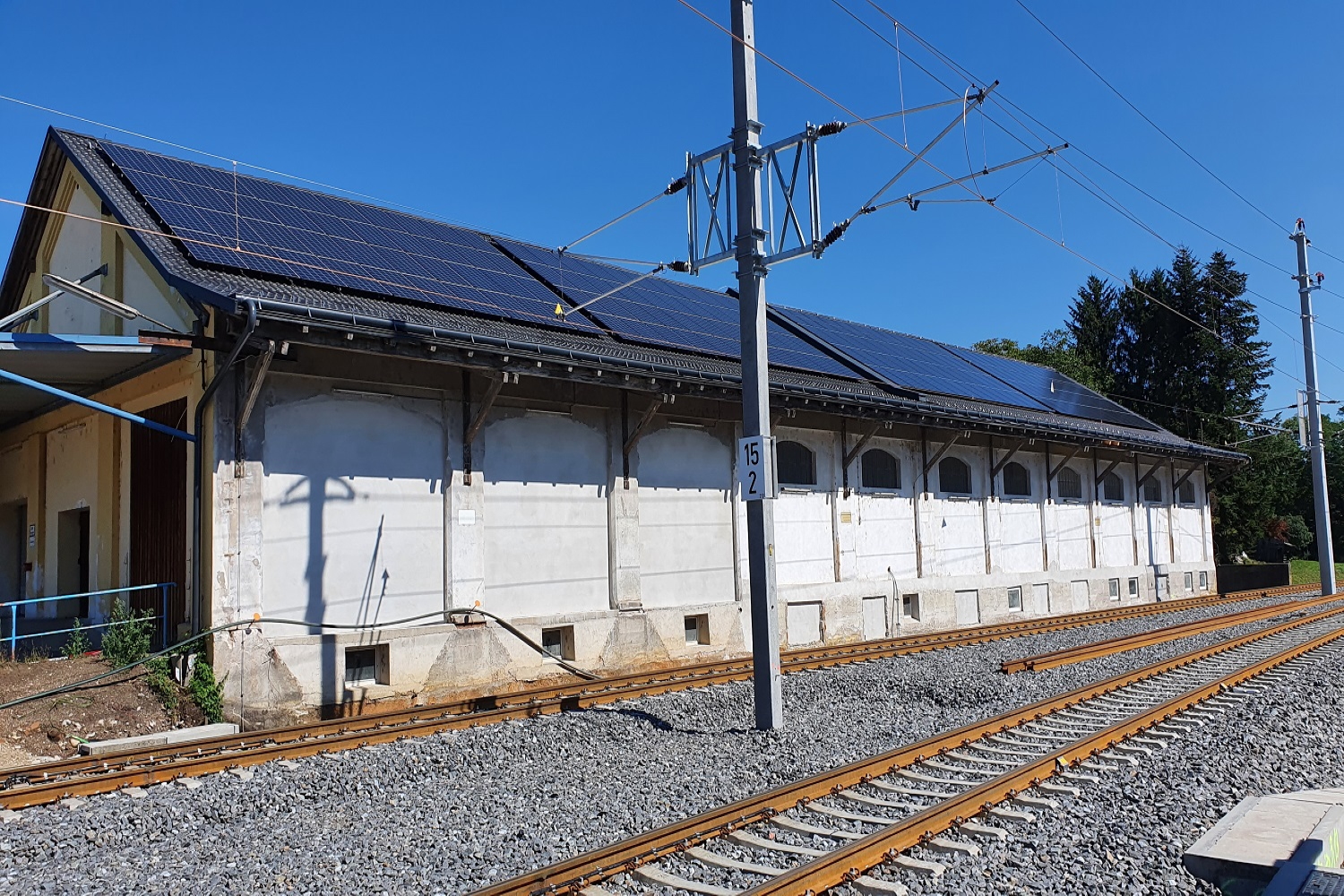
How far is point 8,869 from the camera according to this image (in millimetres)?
6000

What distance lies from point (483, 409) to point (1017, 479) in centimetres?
1627

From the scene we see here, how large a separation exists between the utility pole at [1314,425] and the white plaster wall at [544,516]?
2574cm

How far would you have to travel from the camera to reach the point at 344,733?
385 inches

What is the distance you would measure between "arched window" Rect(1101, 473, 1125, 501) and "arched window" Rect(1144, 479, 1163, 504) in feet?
5.85

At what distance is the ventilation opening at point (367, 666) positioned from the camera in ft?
40.1

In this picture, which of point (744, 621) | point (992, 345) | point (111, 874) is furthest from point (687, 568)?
point (992, 345)

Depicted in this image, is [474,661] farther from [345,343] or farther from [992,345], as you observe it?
[992,345]

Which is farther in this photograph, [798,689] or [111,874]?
[798,689]

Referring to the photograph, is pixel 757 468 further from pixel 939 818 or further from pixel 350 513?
pixel 350 513

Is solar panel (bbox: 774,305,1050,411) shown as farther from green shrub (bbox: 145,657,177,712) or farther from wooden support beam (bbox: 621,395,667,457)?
green shrub (bbox: 145,657,177,712)

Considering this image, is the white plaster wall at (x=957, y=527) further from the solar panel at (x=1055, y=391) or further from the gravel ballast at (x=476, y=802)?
the gravel ballast at (x=476, y=802)

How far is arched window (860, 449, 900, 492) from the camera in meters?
20.3

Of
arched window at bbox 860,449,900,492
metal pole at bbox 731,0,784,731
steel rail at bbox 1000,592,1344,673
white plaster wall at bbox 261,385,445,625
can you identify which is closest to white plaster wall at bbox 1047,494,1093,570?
steel rail at bbox 1000,592,1344,673

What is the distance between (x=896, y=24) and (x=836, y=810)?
8886 mm
